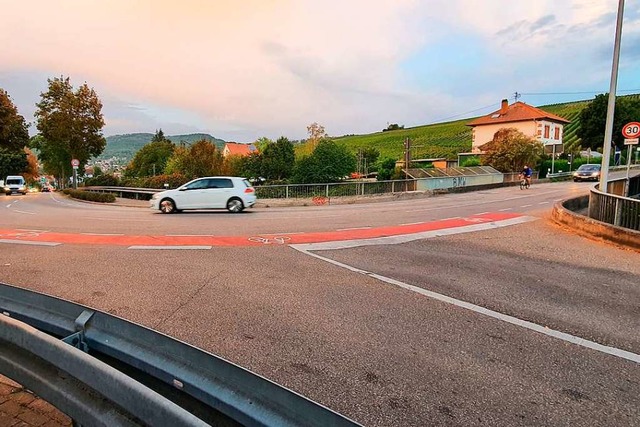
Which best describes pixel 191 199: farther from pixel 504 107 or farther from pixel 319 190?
pixel 504 107

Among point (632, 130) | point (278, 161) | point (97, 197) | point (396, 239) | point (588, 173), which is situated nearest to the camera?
point (396, 239)

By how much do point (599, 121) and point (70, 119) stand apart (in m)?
75.9

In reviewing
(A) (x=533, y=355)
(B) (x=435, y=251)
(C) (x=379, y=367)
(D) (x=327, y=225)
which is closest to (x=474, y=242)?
(B) (x=435, y=251)

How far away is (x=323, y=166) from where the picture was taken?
39.8 meters

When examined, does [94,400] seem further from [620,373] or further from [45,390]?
[620,373]

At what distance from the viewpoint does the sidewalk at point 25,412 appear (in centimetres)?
258

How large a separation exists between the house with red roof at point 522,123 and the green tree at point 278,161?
29.3 m

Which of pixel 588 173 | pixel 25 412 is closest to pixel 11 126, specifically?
pixel 25 412

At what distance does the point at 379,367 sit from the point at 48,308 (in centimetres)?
254

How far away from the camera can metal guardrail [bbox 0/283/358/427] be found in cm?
163

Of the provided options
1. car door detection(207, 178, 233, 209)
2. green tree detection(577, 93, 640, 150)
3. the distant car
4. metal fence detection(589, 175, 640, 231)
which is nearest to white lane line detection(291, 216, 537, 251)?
metal fence detection(589, 175, 640, 231)

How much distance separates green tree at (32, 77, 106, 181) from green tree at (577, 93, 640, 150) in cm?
7340

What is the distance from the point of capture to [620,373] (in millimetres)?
3424

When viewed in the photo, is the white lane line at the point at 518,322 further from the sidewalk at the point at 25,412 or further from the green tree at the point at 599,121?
the green tree at the point at 599,121
